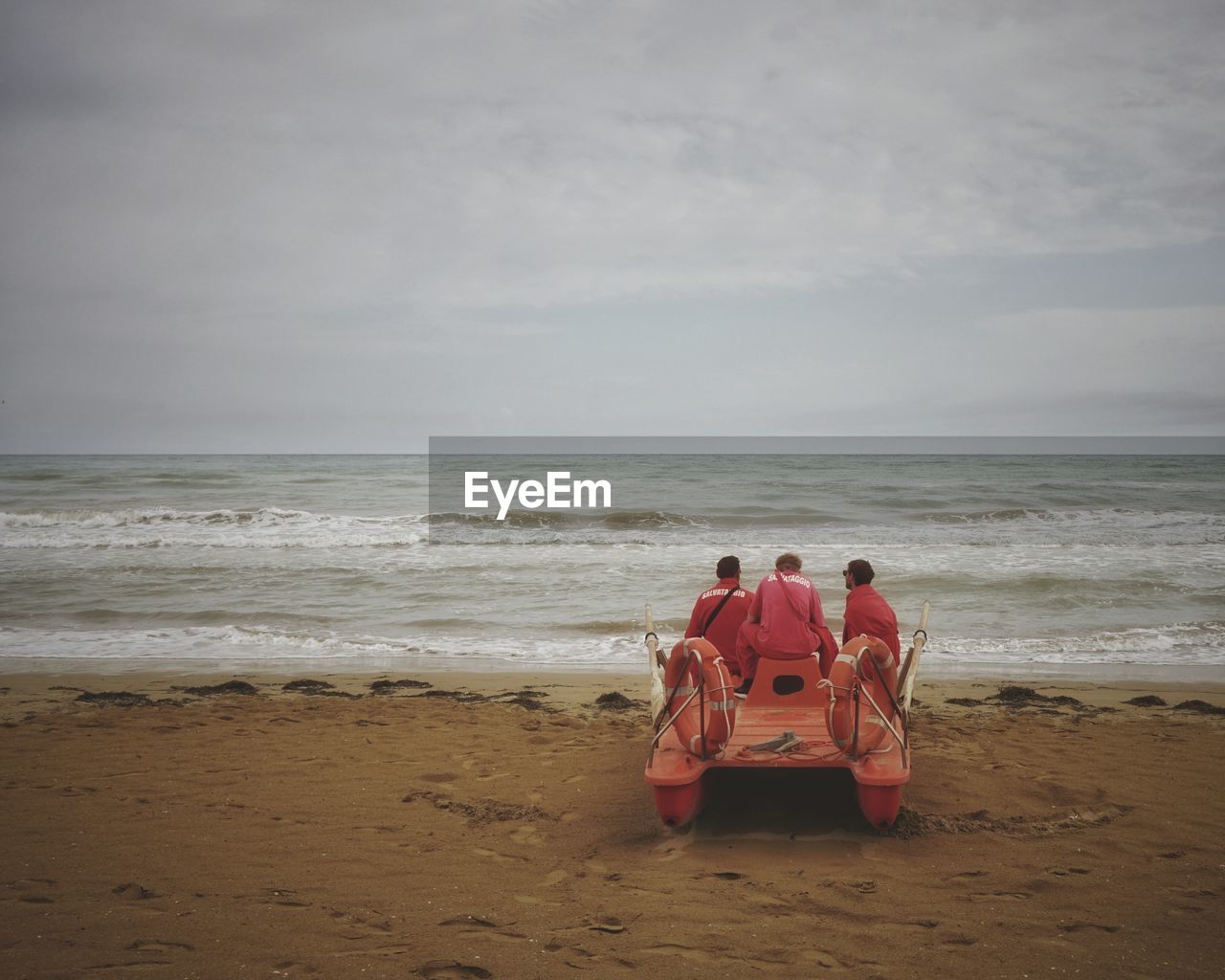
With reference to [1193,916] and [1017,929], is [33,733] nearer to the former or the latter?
[1017,929]

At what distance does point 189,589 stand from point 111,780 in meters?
9.54

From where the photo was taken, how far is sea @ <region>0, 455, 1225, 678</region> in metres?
10.6

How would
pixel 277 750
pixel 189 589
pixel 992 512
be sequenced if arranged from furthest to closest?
pixel 992 512
pixel 189 589
pixel 277 750

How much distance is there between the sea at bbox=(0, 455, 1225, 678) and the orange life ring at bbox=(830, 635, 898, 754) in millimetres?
5400

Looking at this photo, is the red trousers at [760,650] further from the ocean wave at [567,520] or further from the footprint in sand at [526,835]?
the ocean wave at [567,520]

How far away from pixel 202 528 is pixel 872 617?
22.9m

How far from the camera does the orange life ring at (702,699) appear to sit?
15.2 feet

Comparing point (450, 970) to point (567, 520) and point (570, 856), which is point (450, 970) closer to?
point (570, 856)

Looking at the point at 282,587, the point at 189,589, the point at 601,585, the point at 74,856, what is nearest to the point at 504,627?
the point at 601,585

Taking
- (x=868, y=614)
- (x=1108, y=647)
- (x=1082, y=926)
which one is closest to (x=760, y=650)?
(x=868, y=614)

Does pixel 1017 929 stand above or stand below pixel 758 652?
below

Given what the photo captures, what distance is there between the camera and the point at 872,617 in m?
5.32

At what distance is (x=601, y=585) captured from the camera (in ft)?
48.6

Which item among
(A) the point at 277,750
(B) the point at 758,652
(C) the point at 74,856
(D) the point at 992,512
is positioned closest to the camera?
(C) the point at 74,856
